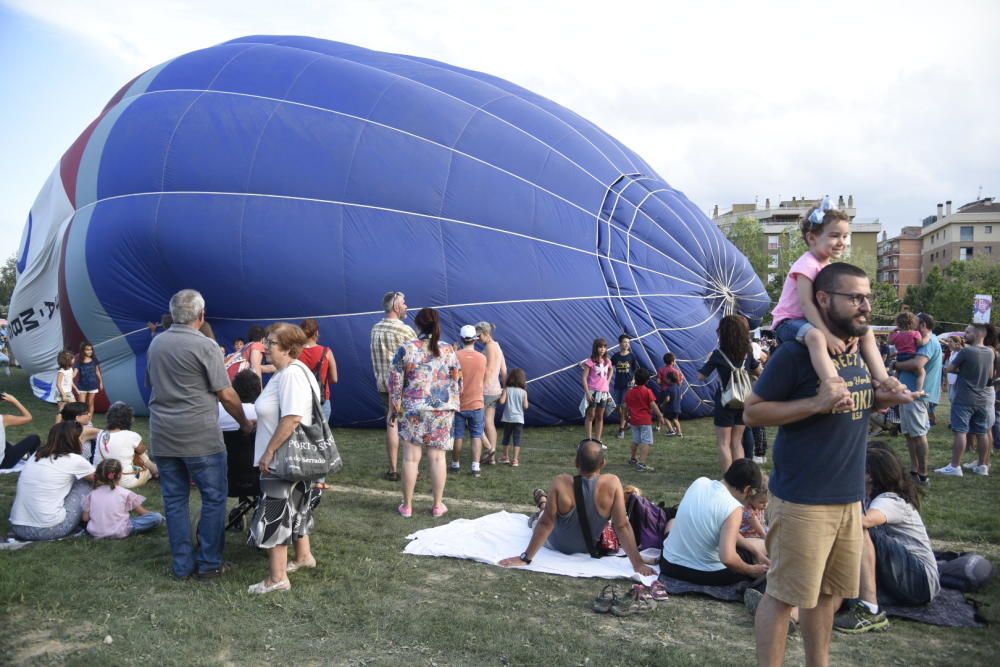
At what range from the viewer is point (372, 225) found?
9.62 meters

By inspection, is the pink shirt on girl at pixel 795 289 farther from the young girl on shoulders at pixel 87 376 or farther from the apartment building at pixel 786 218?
the apartment building at pixel 786 218

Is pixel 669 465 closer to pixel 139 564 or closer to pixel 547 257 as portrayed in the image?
pixel 547 257

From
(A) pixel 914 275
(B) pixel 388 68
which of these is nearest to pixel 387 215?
(B) pixel 388 68

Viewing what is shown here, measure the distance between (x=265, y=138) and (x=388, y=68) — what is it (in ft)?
7.38

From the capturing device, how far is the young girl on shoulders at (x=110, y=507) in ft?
16.9

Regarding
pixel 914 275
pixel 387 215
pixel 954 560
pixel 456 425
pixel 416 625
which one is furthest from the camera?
pixel 914 275

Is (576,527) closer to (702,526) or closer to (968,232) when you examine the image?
(702,526)

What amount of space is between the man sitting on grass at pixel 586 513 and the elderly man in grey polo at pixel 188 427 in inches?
68.7

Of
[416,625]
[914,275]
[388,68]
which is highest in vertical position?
[914,275]

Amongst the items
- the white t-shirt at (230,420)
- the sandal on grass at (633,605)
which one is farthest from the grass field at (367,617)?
the white t-shirt at (230,420)

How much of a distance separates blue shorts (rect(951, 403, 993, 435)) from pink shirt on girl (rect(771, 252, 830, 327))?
5.48 meters

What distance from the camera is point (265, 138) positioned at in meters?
10.0

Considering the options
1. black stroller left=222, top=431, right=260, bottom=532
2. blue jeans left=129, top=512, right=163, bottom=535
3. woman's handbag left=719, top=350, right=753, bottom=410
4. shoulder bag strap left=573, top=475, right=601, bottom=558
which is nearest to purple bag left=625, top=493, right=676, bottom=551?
shoulder bag strap left=573, top=475, right=601, bottom=558

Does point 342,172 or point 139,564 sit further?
point 342,172
